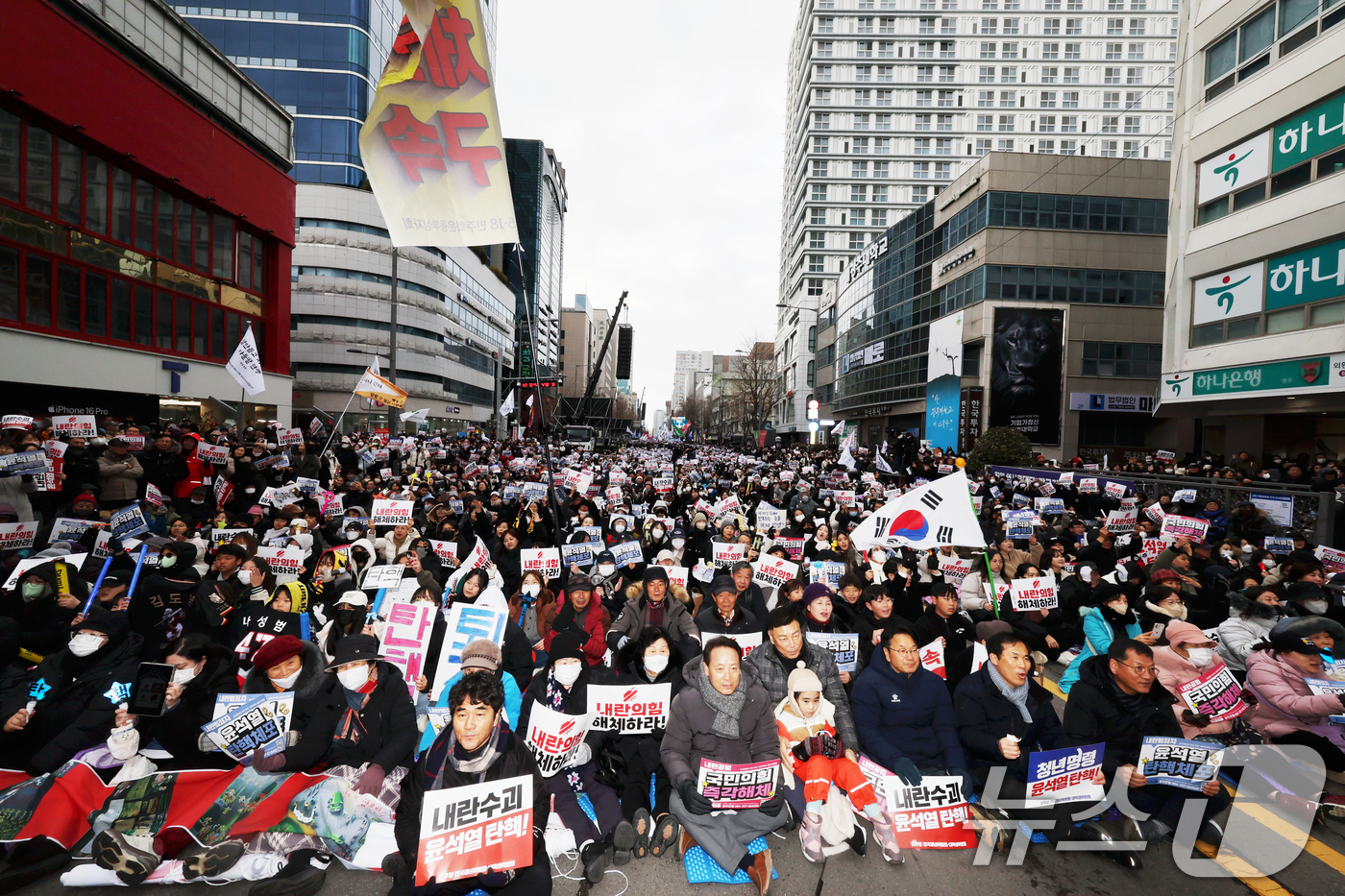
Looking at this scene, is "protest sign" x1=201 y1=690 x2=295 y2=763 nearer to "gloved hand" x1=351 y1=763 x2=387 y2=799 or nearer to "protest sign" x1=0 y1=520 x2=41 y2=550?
"gloved hand" x1=351 y1=763 x2=387 y2=799

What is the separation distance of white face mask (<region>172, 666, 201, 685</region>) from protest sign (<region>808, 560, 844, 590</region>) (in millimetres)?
6132

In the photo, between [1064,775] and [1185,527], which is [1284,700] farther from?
[1185,527]

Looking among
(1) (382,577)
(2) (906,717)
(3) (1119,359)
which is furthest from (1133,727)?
(3) (1119,359)

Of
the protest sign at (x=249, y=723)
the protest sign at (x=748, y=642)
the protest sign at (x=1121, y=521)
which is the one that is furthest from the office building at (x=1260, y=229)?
the protest sign at (x=249, y=723)

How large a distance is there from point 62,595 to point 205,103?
28.7 m

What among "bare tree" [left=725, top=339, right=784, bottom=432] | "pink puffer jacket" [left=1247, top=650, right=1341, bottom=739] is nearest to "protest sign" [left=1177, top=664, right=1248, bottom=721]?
"pink puffer jacket" [left=1247, top=650, right=1341, bottom=739]

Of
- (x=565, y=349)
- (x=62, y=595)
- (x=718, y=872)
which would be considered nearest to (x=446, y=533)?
(x=62, y=595)

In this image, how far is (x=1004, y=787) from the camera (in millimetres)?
4258

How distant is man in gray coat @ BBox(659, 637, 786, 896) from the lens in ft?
13.1

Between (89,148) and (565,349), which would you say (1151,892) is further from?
(565,349)

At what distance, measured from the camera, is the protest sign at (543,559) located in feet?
26.2

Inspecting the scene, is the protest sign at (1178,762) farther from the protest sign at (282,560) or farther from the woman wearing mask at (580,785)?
the protest sign at (282,560)

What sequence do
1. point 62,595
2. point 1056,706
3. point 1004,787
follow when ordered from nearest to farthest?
point 1004,787 < point 62,595 < point 1056,706

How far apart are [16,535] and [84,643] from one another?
14.6ft
